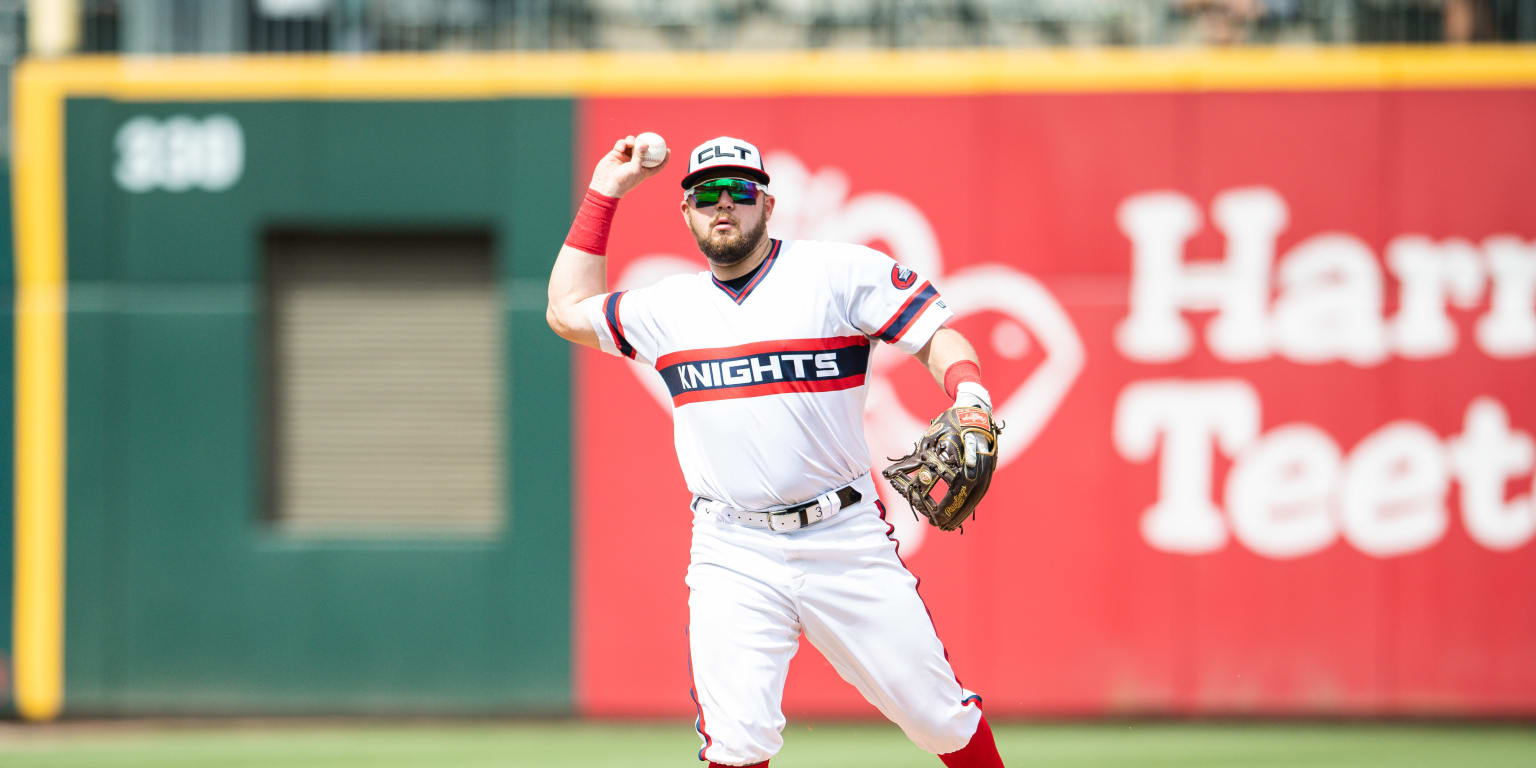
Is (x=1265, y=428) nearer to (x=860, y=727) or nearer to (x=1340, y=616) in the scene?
(x=1340, y=616)

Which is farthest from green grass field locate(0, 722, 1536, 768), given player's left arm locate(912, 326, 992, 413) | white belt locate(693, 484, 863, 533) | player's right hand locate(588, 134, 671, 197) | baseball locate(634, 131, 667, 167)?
baseball locate(634, 131, 667, 167)

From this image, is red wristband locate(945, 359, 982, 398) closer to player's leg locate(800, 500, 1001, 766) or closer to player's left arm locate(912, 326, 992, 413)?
player's left arm locate(912, 326, 992, 413)

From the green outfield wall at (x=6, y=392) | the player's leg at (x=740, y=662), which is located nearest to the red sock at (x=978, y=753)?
the player's leg at (x=740, y=662)

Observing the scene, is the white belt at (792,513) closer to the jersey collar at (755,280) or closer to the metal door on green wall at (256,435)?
the jersey collar at (755,280)

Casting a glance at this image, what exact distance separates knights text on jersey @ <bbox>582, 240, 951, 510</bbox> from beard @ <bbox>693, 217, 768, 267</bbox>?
9cm

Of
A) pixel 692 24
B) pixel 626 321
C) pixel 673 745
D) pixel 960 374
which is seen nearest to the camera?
pixel 960 374

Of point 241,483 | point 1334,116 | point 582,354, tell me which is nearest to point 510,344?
point 582,354

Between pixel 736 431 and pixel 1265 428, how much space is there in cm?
438

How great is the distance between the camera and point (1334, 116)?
739 cm

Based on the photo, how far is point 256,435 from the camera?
775 centimetres

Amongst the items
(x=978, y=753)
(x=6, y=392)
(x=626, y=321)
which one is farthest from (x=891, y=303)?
(x=6, y=392)

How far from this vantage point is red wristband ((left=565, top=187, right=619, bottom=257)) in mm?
4234

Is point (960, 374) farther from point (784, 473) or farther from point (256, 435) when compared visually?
point (256, 435)

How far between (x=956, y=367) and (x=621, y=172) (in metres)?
1.16
